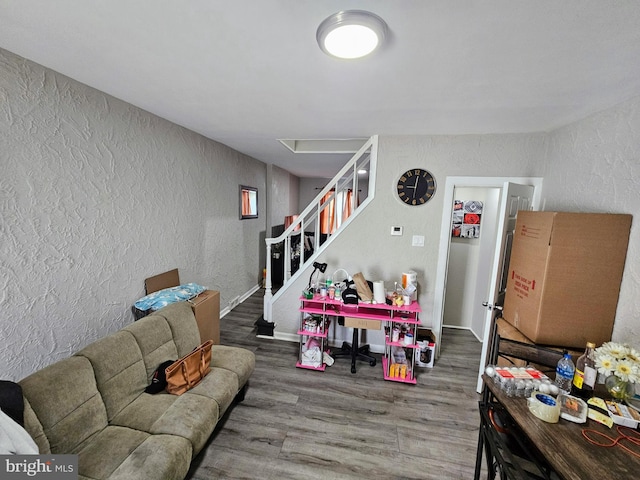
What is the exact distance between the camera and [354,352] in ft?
9.05

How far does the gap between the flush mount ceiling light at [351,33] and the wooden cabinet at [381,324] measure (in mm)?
2102

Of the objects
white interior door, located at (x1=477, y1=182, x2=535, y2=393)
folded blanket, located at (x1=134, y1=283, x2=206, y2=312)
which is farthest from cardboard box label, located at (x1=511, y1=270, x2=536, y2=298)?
folded blanket, located at (x1=134, y1=283, x2=206, y2=312)

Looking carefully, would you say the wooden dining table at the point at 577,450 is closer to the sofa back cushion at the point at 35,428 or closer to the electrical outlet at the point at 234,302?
the sofa back cushion at the point at 35,428

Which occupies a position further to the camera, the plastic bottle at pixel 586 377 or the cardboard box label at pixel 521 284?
the cardboard box label at pixel 521 284

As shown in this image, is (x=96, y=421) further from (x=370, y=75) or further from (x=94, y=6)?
(x=370, y=75)

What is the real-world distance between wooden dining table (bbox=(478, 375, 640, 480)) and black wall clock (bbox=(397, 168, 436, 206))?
78.1 inches

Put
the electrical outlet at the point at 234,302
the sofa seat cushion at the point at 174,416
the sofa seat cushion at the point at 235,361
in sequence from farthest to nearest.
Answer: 1. the electrical outlet at the point at 234,302
2. the sofa seat cushion at the point at 235,361
3. the sofa seat cushion at the point at 174,416

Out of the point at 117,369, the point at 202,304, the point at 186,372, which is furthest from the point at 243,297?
the point at 117,369

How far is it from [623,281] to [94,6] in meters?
3.15

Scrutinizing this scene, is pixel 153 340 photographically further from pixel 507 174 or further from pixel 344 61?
pixel 507 174

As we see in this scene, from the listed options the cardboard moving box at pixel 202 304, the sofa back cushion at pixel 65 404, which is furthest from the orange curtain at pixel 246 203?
the sofa back cushion at pixel 65 404

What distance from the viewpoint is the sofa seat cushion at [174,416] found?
4.89 ft

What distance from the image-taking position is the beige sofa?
1263 millimetres

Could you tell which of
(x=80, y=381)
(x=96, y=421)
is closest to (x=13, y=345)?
(x=80, y=381)
